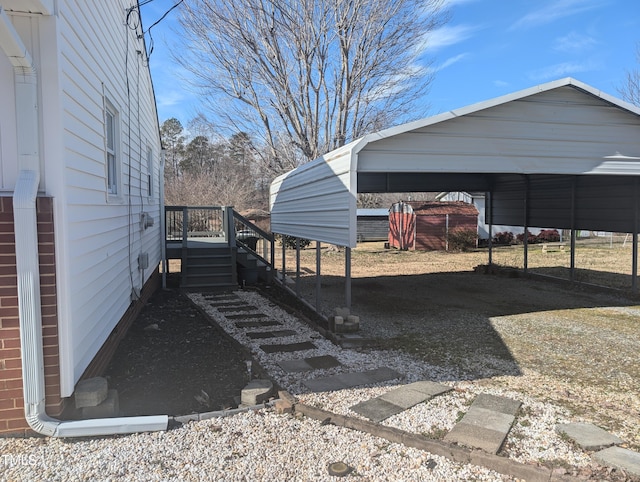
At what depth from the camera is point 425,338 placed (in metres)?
6.18

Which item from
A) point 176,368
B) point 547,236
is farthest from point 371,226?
point 176,368

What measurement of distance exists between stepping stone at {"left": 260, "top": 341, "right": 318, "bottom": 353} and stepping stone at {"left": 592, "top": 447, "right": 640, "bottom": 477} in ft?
10.9

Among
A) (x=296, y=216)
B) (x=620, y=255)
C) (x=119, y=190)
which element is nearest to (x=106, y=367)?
A: (x=119, y=190)

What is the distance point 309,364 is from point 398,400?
132 cm

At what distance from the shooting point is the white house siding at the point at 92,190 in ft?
11.1

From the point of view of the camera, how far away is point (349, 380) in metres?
4.47

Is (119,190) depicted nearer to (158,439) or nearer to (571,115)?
(158,439)

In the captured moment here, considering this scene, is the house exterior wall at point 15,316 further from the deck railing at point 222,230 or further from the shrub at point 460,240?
the shrub at point 460,240

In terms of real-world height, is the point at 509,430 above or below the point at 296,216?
below

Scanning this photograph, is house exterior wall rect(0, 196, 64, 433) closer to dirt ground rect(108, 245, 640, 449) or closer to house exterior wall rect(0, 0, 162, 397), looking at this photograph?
house exterior wall rect(0, 0, 162, 397)

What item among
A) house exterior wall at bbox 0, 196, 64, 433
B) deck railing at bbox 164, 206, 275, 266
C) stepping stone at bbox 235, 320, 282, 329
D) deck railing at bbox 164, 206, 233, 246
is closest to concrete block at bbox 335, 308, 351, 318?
stepping stone at bbox 235, 320, 282, 329

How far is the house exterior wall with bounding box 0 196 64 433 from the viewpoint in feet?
10.3

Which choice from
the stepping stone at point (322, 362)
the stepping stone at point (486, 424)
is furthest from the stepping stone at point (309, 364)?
the stepping stone at point (486, 424)

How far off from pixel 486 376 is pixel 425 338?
5.10 ft
